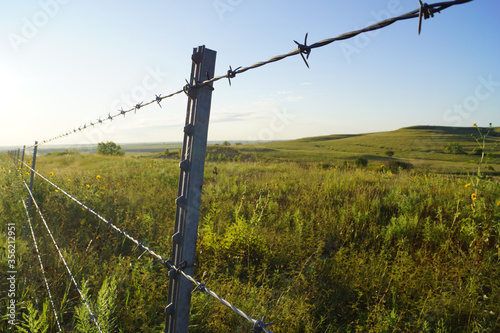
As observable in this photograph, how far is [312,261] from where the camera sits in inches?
147

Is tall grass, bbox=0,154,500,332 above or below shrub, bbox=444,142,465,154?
below

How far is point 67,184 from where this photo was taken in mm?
6707

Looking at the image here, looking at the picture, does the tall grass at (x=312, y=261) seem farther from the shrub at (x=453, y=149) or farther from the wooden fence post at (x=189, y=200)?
the shrub at (x=453, y=149)

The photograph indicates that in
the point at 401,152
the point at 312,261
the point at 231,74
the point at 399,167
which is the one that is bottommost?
the point at 312,261

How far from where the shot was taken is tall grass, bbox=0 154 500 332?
2.72 meters

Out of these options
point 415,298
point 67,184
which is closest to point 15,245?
point 67,184

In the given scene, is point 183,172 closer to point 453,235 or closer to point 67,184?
point 453,235

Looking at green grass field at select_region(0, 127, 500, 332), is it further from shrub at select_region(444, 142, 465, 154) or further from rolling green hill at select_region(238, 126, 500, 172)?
shrub at select_region(444, 142, 465, 154)

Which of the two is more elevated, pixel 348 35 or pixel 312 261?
pixel 348 35

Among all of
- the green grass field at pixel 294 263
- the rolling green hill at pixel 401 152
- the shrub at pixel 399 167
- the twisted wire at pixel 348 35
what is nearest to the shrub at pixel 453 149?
the rolling green hill at pixel 401 152
